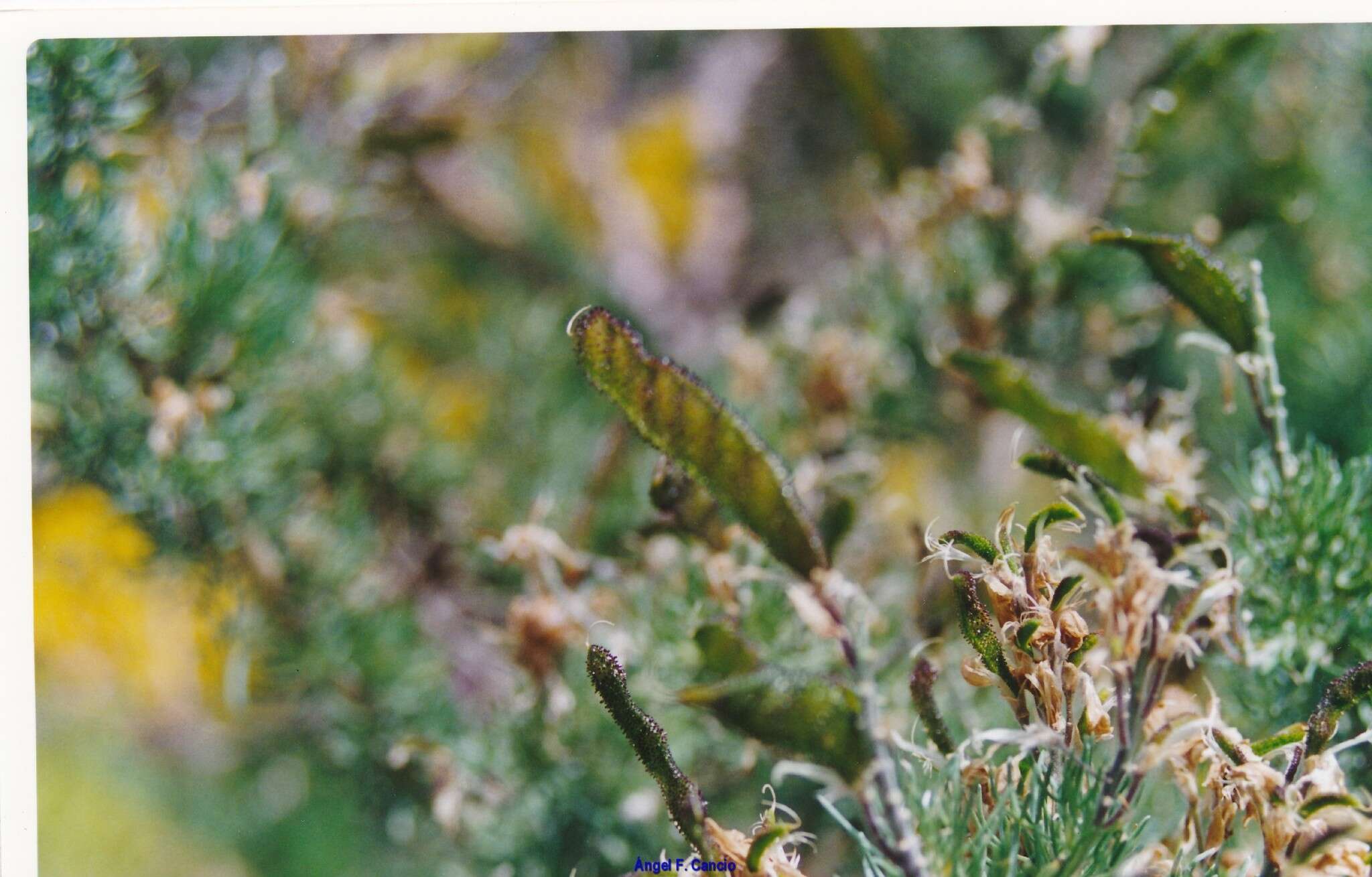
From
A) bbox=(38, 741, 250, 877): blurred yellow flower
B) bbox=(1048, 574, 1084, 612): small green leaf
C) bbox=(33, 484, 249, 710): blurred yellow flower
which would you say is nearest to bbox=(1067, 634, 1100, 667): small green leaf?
bbox=(1048, 574, 1084, 612): small green leaf

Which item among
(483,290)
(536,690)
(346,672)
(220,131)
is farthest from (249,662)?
(483,290)

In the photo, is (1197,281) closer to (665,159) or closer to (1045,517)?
(1045,517)

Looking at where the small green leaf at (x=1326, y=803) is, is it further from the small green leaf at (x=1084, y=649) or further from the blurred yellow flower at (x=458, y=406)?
the blurred yellow flower at (x=458, y=406)

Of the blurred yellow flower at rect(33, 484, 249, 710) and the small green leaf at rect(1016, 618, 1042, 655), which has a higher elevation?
the blurred yellow flower at rect(33, 484, 249, 710)

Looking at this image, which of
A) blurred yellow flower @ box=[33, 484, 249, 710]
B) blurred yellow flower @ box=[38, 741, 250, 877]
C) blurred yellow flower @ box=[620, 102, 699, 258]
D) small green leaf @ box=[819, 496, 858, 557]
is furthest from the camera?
blurred yellow flower @ box=[620, 102, 699, 258]

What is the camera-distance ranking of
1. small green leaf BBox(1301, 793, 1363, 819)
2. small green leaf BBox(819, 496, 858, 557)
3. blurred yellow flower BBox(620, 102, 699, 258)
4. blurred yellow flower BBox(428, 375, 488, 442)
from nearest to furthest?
small green leaf BBox(1301, 793, 1363, 819)
small green leaf BBox(819, 496, 858, 557)
blurred yellow flower BBox(428, 375, 488, 442)
blurred yellow flower BBox(620, 102, 699, 258)

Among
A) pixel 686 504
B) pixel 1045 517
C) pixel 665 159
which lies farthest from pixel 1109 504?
pixel 665 159

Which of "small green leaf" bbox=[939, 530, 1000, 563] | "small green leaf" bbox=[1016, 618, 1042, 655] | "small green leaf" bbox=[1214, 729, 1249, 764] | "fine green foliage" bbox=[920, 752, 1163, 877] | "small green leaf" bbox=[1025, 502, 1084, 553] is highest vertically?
"small green leaf" bbox=[939, 530, 1000, 563]

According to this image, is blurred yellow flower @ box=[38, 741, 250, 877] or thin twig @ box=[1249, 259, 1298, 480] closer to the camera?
thin twig @ box=[1249, 259, 1298, 480]

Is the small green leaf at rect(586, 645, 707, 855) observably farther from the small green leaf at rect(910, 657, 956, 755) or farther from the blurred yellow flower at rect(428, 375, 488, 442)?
the blurred yellow flower at rect(428, 375, 488, 442)
